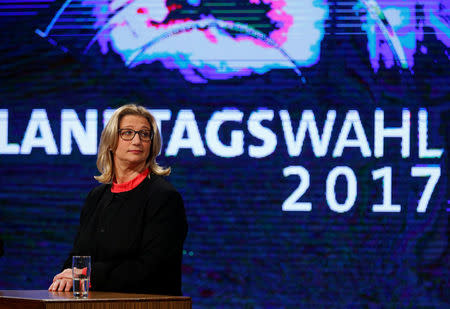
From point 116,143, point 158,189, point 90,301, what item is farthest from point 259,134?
point 90,301

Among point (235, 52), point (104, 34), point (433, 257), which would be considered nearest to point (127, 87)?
point (104, 34)

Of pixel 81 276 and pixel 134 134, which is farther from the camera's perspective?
pixel 134 134

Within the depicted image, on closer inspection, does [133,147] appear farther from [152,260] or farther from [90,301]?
[90,301]

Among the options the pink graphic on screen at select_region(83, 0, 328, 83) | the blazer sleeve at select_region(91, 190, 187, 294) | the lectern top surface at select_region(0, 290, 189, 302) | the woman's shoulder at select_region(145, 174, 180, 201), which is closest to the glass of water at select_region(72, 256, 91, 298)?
the lectern top surface at select_region(0, 290, 189, 302)

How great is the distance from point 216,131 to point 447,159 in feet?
4.90

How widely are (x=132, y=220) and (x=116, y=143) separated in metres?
0.38

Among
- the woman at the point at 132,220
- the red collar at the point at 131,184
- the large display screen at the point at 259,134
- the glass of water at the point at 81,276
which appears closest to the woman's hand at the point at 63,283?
the woman at the point at 132,220

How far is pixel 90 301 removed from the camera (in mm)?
2270

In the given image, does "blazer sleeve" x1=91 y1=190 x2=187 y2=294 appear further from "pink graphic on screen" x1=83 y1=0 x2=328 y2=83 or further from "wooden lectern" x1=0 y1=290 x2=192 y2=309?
"pink graphic on screen" x1=83 y1=0 x2=328 y2=83

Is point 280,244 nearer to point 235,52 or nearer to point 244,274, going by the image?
point 244,274

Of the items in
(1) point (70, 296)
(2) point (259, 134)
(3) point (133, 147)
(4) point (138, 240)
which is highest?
(2) point (259, 134)

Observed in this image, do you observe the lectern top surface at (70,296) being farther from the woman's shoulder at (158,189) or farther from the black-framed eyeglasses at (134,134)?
the black-framed eyeglasses at (134,134)

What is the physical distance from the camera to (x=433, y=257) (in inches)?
181

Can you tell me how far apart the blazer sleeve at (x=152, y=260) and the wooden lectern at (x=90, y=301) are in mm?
225
